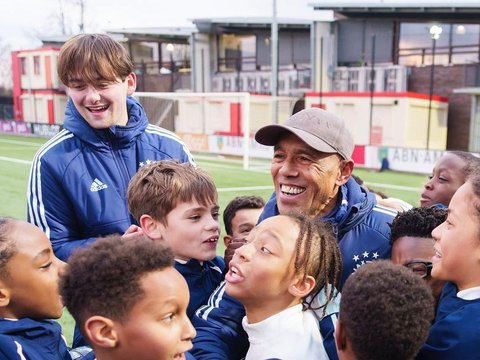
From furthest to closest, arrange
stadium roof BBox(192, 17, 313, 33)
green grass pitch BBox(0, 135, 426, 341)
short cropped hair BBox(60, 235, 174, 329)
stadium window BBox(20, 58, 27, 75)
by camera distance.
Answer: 1. stadium window BBox(20, 58, 27, 75)
2. stadium roof BBox(192, 17, 313, 33)
3. green grass pitch BBox(0, 135, 426, 341)
4. short cropped hair BBox(60, 235, 174, 329)

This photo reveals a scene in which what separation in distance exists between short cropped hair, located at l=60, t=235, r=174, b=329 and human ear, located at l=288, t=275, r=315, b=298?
50cm

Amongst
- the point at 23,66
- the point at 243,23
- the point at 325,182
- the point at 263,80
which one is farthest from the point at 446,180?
the point at 23,66

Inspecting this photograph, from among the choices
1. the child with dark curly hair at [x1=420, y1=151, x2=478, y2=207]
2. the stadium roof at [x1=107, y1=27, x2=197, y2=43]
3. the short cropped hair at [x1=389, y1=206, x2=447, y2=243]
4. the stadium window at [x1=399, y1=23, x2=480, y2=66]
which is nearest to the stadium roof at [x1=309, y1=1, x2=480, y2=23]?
the stadium window at [x1=399, y1=23, x2=480, y2=66]

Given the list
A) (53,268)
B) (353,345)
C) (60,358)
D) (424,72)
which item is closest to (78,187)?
(53,268)

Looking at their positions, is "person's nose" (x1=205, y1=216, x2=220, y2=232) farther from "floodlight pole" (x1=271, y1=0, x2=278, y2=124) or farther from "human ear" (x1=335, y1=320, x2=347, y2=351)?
"floodlight pole" (x1=271, y1=0, x2=278, y2=124)

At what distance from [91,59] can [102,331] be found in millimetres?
1312

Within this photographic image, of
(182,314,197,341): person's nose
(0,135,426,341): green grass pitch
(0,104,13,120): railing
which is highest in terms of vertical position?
(182,314,197,341): person's nose

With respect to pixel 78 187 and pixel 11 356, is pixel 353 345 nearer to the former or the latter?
pixel 11 356

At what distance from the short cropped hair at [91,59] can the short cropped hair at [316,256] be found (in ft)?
3.61

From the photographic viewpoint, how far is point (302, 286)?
193 cm

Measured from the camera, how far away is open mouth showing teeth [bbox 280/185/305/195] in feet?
7.34

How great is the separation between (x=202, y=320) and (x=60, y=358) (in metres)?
0.55

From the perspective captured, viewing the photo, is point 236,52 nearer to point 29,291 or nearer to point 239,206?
point 239,206

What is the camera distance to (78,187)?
245 centimetres
